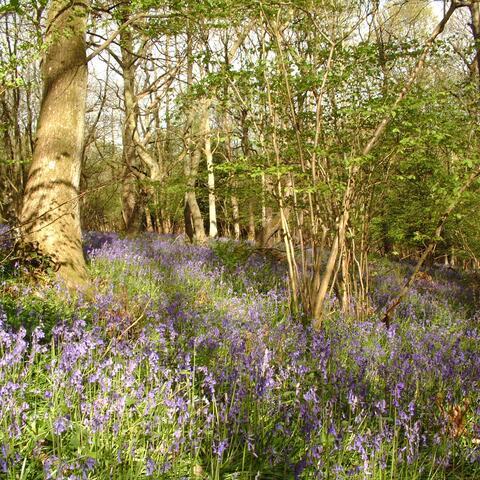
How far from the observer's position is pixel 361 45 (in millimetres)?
5551

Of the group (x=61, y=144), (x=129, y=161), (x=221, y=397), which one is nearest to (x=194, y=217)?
(x=129, y=161)

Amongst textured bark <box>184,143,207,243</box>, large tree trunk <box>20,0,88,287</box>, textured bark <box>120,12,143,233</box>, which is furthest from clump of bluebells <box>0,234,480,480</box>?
textured bark <box>184,143,207,243</box>

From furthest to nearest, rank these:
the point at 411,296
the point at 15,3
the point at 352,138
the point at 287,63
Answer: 1. the point at 411,296
2. the point at 352,138
3. the point at 287,63
4. the point at 15,3

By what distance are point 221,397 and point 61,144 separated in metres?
4.24

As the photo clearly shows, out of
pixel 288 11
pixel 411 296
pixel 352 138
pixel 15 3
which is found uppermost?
pixel 288 11

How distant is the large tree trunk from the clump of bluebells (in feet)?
2.40

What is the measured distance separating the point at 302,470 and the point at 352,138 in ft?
15.1

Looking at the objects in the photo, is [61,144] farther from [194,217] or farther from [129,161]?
[194,217]

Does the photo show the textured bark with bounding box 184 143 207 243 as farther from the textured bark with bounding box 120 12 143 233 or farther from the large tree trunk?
the large tree trunk

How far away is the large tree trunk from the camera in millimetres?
5742

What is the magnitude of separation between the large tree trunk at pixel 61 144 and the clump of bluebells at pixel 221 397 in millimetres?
732

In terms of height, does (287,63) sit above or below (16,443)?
above

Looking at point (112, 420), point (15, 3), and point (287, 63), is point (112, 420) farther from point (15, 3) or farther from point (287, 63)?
point (287, 63)

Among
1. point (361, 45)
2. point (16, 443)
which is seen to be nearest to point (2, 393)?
point (16, 443)
